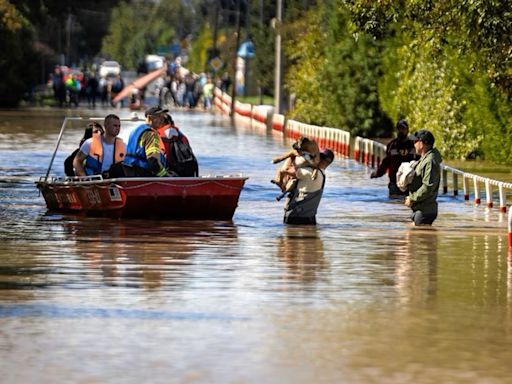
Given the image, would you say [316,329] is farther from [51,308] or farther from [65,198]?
[65,198]

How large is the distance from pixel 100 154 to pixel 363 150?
16.4m

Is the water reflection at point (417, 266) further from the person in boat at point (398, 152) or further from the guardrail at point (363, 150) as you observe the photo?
the person in boat at point (398, 152)

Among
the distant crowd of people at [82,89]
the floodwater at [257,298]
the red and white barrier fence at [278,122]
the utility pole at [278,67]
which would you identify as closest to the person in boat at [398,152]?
the floodwater at [257,298]

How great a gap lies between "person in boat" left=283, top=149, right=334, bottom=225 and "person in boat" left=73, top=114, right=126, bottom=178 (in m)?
2.41

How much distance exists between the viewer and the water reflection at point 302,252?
57.2 ft

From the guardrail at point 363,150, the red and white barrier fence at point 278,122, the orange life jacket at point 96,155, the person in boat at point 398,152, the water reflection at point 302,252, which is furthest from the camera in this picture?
the red and white barrier fence at point 278,122

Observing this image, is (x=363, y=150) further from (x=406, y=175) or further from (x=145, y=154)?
(x=406, y=175)

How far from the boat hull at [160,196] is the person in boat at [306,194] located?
718mm

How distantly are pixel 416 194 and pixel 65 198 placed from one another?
4.99m

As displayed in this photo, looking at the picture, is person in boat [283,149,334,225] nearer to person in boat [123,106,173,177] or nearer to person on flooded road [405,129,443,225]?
person on flooded road [405,129,443,225]

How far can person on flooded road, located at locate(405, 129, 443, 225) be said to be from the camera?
21797 mm

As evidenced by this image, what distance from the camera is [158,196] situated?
2281cm

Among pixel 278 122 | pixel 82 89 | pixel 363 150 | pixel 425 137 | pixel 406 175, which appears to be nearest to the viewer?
pixel 425 137

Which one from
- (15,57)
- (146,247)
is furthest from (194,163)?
(15,57)
